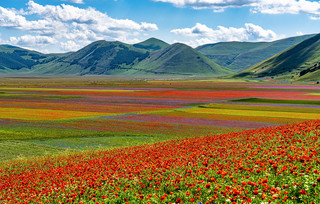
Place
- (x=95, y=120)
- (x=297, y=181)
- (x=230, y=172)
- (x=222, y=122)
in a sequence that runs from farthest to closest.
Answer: (x=95, y=120)
(x=222, y=122)
(x=230, y=172)
(x=297, y=181)

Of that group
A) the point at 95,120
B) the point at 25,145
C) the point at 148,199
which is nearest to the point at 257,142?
the point at 148,199

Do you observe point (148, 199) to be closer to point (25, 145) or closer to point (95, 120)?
point (25, 145)

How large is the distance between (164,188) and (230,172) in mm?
3265

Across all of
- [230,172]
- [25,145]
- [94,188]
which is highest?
[230,172]

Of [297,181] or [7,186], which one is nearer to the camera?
[297,181]

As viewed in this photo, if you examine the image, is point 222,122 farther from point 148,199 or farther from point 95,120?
point 148,199

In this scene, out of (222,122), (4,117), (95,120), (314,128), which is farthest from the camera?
(4,117)

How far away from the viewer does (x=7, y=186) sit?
68.0ft

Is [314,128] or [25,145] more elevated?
[314,128]

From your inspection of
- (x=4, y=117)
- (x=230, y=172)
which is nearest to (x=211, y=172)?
(x=230, y=172)

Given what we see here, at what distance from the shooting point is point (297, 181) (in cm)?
1209

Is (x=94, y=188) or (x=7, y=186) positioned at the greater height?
(x=94, y=188)

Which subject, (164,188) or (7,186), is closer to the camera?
(164,188)

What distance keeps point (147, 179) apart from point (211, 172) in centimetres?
319
